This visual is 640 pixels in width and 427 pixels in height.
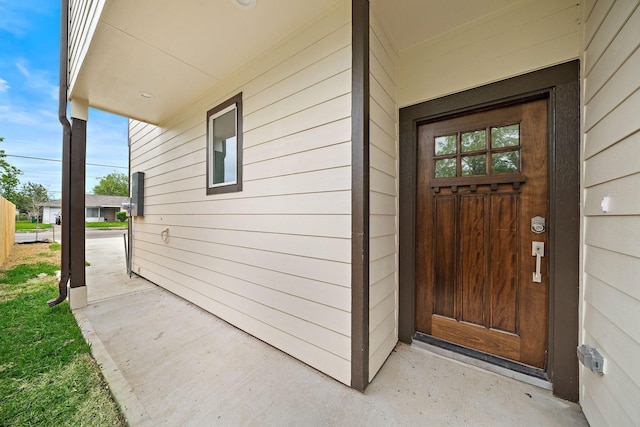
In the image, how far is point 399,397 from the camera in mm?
1522

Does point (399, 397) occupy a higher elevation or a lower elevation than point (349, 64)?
lower

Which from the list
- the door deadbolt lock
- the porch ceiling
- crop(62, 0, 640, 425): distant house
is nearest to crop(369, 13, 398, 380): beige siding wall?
crop(62, 0, 640, 425): distant house

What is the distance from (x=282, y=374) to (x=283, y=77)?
8.06 ft

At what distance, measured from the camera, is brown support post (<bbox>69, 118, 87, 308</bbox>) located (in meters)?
2.92

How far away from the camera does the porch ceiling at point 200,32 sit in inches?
66.5

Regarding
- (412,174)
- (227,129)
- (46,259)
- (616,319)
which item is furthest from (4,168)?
(616,319)

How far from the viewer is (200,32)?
6.37 feet

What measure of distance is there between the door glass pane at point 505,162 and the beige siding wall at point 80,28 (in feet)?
10.5

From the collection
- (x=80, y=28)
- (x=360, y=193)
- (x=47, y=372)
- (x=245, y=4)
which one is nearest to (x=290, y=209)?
(x=360, y=193)

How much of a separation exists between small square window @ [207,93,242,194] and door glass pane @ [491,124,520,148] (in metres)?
2.29

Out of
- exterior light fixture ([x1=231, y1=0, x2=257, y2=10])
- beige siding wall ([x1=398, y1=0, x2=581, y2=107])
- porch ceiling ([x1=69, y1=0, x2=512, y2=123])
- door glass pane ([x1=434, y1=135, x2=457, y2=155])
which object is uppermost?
porch ceiling ([x1=69, y1=0, x2=512, y2=123])

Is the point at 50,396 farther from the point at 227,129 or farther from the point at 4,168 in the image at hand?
the point at 4,168

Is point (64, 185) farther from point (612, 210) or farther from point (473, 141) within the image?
point (612, 210)

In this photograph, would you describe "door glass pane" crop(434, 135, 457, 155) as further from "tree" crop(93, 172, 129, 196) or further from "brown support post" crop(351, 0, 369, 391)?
"tree" crop(93, 172, 129, 196)
